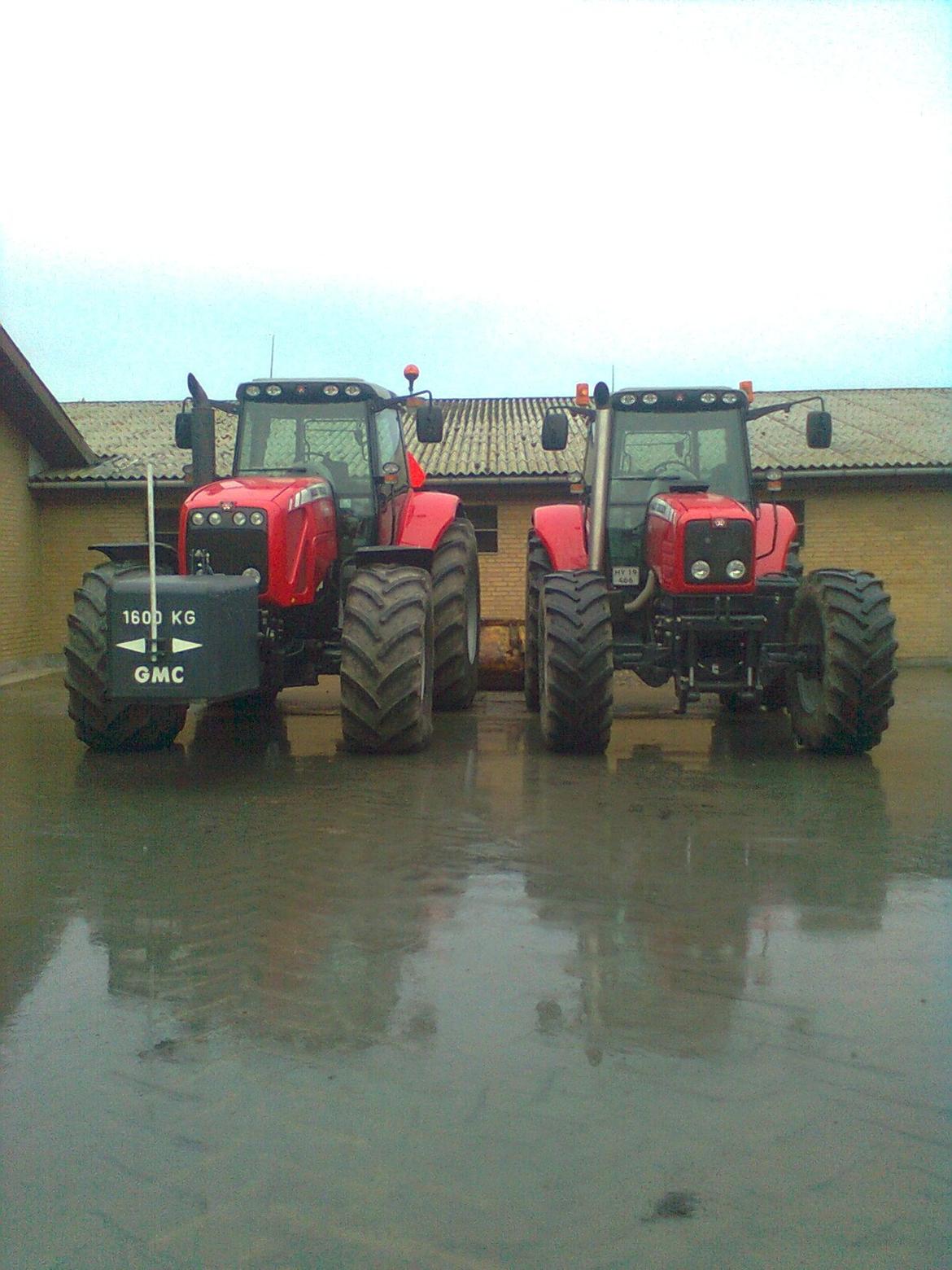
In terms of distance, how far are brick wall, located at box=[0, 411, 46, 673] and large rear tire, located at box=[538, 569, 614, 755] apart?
952cm

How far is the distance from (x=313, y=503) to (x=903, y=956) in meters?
5.42

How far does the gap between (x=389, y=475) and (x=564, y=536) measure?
1.51 m

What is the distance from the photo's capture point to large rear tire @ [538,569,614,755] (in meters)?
7.86

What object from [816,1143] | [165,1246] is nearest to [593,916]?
[816,1143]

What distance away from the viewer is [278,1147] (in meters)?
2.91

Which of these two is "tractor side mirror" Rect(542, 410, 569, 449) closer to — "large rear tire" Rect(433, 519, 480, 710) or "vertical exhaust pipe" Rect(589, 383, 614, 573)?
"vertical exhaust pipe" Rect(589, 383, 614, 573)

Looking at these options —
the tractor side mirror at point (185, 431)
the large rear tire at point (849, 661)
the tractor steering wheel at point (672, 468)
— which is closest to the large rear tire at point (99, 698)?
the tractor side mirror at point (185, 431)

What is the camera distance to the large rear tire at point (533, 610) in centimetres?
1027

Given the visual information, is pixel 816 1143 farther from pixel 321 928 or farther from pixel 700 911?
pixel 321 928

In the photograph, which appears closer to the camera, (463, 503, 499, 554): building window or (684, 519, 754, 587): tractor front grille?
(684, 519, 754, 587): tractor front grille

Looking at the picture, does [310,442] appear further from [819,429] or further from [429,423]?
[819,429]

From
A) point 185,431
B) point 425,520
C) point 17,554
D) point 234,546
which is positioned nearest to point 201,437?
point 185,431

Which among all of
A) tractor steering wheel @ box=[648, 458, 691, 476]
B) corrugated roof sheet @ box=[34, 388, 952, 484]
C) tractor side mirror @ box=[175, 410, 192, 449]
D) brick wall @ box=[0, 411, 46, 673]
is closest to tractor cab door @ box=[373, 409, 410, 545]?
tractor side mirror @ box=[175, 410, 192, 449]

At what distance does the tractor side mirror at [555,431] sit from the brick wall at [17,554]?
888 cm
